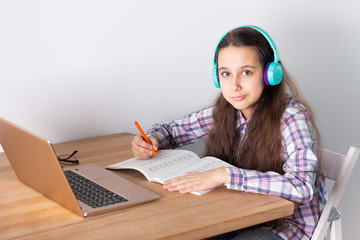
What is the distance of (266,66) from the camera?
1467 millimetres


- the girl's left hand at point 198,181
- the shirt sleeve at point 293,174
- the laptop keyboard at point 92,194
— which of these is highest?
the shirt sleeve at point 293,174

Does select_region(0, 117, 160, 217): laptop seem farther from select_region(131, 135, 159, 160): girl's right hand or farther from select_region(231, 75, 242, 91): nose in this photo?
select_region(231, 75, 242, 91): nose

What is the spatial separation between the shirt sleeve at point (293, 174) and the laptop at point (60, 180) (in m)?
0.23

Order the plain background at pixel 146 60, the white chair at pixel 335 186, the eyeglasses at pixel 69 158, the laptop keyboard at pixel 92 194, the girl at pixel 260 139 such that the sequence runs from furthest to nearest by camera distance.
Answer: the plain background at pixel 146 60
the eyeglasses at pixel 69 158
the white chair at pixel 335 186
the girl at pixel 260 139
the laptop keyboard at pixel 92 194

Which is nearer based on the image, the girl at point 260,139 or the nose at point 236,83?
the girl at point 260,139

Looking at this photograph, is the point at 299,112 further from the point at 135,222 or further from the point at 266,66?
the point at 135,222

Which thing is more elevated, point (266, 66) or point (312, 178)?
point (266, 66)

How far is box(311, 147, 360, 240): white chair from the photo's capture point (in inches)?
54.7

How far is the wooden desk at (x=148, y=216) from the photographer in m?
1.03

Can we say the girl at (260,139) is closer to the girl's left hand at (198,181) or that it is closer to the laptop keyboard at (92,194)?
the girl's left hand at (198,181)

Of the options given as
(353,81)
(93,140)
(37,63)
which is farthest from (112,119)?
(353,81)

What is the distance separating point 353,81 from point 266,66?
843mm

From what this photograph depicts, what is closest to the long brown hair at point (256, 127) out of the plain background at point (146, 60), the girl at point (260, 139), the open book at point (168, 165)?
the girl at point (260, 139)

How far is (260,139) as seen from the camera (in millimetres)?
1502
